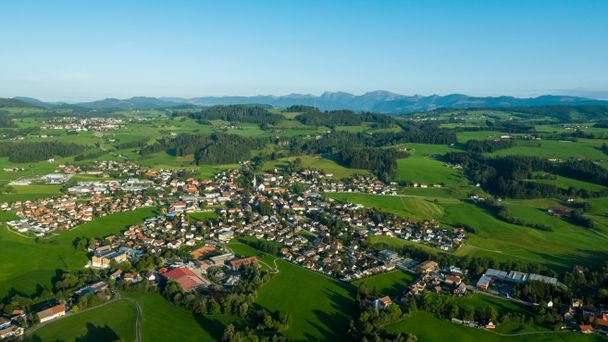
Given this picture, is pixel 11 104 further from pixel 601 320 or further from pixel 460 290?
pixel 601 320

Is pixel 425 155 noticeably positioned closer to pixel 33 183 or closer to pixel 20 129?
pixel 33 183

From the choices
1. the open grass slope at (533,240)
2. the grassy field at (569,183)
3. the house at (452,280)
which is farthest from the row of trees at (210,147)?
the house at (452,280)

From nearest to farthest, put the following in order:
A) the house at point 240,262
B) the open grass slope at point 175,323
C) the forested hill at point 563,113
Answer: the open grass slope at point 175,323 < the house at point 240,262 < the forested hill at point 563,113

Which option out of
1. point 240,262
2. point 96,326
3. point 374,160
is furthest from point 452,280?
point 374,160

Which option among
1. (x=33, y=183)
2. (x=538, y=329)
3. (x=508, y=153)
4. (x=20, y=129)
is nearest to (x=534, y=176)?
(x=508, y=153)

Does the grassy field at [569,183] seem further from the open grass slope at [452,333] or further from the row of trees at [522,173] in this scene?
the open grass slope at [452,333]

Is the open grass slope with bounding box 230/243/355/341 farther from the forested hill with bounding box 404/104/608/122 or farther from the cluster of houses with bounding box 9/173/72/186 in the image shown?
the forested hill with bounding box 404/104/608/122
